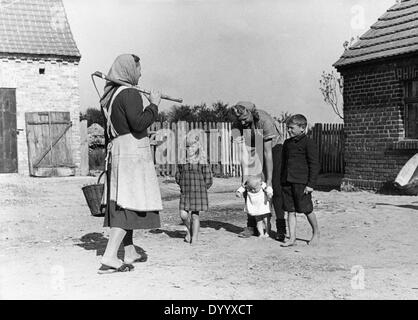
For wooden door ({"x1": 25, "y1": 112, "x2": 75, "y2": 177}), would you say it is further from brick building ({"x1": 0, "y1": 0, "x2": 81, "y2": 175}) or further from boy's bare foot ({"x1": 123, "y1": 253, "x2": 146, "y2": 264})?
boy's bare foot ({"x1": 123, "y1": 253, "x2": 146, "y2": 264})

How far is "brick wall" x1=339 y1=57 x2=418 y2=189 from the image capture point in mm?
12312

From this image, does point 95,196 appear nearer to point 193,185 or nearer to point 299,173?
point 193,185

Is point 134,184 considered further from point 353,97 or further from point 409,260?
point 353,97

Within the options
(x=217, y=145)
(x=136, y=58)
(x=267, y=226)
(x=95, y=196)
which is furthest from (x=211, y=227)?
(x=217, y=145)

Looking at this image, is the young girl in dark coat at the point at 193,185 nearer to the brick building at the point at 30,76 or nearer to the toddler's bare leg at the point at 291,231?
the toddler's bare leg at the point at 291,231

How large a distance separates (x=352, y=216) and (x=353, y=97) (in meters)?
5.10

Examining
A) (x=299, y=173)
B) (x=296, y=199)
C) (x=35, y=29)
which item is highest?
(x=35, y=29)

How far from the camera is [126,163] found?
530 cm

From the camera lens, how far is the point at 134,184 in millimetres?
5305

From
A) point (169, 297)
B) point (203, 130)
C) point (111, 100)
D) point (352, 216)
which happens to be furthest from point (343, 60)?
point (169, 297)

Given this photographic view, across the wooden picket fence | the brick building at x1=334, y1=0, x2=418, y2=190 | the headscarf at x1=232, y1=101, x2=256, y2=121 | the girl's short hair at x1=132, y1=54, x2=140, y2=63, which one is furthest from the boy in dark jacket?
the wooden picket fence

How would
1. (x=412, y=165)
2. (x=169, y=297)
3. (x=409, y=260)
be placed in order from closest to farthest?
(x=169, y=297) < (x=409, y=260) < (x=412, y=165)

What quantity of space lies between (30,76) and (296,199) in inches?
564

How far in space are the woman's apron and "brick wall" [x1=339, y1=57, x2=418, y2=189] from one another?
26.7ft
